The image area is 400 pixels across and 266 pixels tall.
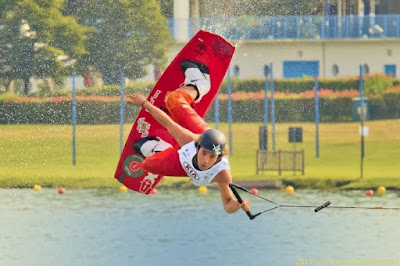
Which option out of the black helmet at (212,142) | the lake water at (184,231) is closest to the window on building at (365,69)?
the lake water at (184,231)

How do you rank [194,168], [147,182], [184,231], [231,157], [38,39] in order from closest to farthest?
[194,168]
[147,182]
[184,231]
[231,157]
[38,39]

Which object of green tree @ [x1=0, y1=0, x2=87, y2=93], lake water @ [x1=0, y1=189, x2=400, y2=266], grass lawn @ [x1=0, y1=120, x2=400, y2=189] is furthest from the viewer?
green tree @ [x1=0, y1=0, x2=87, y2=93]

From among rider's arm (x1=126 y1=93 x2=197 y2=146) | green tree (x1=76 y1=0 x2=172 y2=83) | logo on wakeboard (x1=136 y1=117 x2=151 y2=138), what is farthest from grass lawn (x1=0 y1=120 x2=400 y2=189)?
rider's arm (x1=126 y1=93 x2=197 y2=146)

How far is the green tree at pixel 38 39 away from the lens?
26578mm

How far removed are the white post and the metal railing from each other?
156 mm

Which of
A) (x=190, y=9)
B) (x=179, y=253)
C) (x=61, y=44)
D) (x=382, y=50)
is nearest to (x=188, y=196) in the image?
(x=179, y=253)

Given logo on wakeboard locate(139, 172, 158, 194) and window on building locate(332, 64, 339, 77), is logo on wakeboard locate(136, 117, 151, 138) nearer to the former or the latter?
logo on wakeboard locate(139, 172, 158, 194)

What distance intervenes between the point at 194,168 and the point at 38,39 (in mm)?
18231

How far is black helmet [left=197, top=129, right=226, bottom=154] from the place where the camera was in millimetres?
9109

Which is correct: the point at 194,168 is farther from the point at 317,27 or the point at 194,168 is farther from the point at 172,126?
the point at 317,27

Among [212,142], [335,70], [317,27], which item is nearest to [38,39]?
[317,27]

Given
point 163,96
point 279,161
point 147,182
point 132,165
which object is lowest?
point 279,161

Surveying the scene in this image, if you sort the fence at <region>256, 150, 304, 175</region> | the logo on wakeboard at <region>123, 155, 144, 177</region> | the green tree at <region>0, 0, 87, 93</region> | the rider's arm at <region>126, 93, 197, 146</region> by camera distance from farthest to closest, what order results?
1. the green tree at <region>0, 0, 87, 93</region>
2. the fence at <region>256, 150, 304, 175</region>
3. the logo on wakeboard at <region>123, 155, 144, 177</region>
4. the rider's arm at <region>126, 93, 197, 146</region>

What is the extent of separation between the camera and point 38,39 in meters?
27.1
